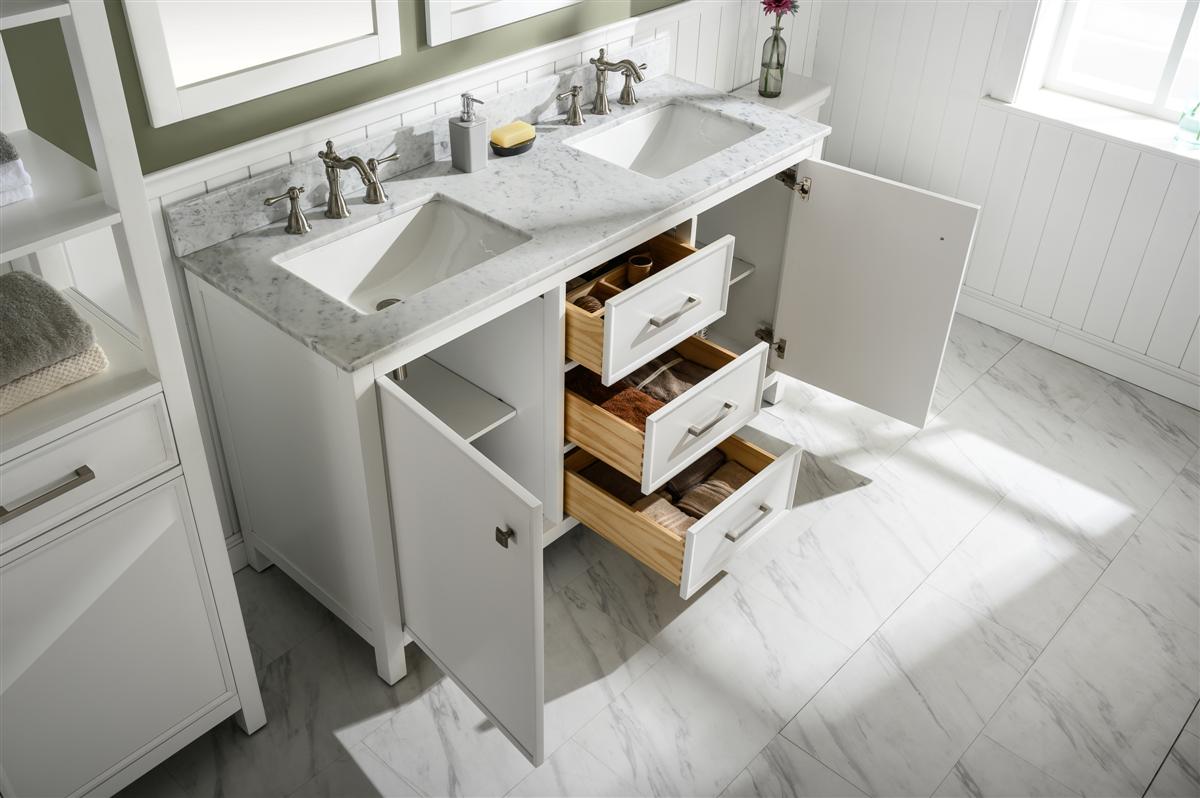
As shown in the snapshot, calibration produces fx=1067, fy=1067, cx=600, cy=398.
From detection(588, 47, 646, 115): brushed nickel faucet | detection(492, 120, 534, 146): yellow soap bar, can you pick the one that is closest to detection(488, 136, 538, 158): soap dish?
detection(492, 120, 534, 146): yellow soap bar

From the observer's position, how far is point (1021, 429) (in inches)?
117

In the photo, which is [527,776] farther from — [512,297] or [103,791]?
[512,297]

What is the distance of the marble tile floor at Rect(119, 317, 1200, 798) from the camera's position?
2.03m

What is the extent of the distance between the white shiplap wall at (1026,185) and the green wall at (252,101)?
1.11 meters

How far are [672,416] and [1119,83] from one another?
197cm

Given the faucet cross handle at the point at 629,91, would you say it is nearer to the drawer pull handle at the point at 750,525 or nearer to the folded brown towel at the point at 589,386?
the folded brown towel at the point at 589,386

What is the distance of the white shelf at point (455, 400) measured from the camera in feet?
7.07

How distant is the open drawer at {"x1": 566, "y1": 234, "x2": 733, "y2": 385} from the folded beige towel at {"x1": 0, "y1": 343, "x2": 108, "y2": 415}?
33.5 inches

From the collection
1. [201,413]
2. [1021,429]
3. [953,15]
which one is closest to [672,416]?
[201,413]

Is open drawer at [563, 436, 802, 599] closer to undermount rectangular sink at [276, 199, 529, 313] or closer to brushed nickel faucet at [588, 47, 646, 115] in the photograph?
undermount rectangular sink at [276, 199, 529, 313]

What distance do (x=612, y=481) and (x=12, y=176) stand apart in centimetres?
138

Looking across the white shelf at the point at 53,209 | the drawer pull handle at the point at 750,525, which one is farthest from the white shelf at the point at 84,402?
the drawer pull handle at the point at 750,525

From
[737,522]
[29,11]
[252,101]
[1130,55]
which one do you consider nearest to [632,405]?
[737,522]

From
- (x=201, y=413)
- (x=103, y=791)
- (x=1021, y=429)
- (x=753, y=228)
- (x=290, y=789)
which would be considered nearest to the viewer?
(x=103, y=791)
